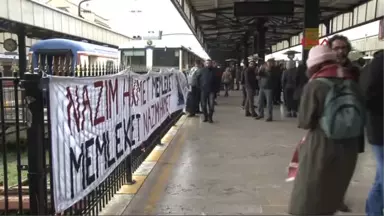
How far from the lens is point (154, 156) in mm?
7969

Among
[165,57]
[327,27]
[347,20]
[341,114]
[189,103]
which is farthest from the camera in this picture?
[327,27]

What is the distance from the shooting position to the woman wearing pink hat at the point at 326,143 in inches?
124

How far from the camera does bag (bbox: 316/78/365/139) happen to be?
10.2 feet

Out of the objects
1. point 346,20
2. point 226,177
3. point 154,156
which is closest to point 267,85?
point 154,156

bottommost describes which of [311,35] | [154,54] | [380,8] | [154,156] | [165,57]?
[154,156]

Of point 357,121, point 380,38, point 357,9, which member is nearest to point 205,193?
point 357,121

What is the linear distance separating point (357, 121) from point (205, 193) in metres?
2.81

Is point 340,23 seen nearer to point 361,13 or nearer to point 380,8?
point 361,13

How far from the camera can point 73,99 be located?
369 cm

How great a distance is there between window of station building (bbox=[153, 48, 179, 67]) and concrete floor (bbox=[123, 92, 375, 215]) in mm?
8668

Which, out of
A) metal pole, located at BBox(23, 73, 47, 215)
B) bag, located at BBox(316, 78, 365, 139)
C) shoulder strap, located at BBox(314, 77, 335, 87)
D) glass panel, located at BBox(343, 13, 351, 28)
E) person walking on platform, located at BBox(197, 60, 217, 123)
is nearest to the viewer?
bag, located at BBox(316, 78, 365, 139)

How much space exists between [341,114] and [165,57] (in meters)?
16.2

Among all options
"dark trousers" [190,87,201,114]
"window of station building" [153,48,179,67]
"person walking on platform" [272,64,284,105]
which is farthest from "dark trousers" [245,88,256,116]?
"window of station building" [153,48,179,67]

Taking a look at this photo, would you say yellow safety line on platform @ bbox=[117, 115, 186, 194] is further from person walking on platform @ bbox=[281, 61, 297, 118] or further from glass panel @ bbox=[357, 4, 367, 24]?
glass panel @ bbox=[357, 4, 367, 24]
